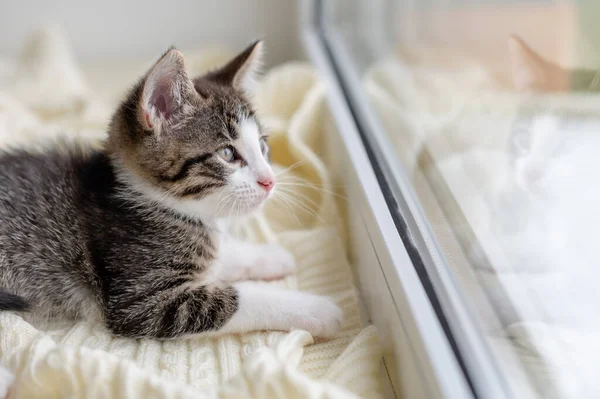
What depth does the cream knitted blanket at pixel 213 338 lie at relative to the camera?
0.80m

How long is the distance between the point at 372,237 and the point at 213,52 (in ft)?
3.67

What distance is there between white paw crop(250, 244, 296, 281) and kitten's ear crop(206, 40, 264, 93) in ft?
1.05

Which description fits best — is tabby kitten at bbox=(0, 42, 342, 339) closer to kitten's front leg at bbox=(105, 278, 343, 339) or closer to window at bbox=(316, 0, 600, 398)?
kitten's front leg at bbox=(105, 278, 343, 339)

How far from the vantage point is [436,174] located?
1154 mm

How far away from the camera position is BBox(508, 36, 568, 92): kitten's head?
109 cm

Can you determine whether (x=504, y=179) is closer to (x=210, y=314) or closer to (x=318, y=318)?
(x=318, y=318)

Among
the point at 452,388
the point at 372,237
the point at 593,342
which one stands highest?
the point at 372,237

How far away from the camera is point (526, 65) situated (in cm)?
114

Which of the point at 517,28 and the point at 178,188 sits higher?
the point at 517,28

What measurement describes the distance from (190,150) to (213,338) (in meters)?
0.31

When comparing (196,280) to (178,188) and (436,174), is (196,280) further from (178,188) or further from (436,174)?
(436,174)

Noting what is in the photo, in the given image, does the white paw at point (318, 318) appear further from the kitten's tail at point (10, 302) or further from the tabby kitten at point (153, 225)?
the kitten's tail at point (10, 302)

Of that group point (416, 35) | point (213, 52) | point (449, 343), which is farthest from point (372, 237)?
point (213, 52)

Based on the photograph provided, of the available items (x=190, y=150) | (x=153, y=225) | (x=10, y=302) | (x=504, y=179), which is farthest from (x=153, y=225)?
(x=504, y=179)
